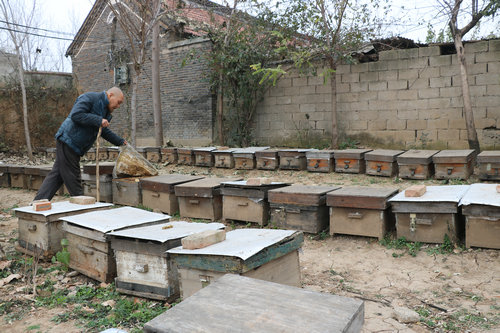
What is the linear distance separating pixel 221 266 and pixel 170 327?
0.84m

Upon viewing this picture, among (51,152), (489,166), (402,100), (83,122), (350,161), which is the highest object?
(402,100)

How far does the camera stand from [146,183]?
18.2ft

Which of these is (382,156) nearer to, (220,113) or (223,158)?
(223,158)

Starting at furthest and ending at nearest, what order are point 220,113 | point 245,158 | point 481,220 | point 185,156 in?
point 220,113 → point 185,156 → point 245,158 → point 481,220

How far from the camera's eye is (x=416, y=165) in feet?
20.6

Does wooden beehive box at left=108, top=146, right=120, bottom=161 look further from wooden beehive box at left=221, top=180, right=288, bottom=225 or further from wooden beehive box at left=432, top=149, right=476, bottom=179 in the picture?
wooden beehive box at left=432, top=149, right=476, bottom=179

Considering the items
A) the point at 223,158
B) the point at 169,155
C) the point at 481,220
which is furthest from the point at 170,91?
the point at 481,220

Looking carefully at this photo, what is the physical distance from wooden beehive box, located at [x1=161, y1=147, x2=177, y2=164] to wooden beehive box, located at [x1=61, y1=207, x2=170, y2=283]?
224 inches

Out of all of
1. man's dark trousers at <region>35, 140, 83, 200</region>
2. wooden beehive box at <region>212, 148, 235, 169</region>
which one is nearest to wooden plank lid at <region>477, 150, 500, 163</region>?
wooden beehive box at <region>212, 148, 235, 169</region>

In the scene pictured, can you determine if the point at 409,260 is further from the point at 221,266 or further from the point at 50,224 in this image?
the point at 50,224

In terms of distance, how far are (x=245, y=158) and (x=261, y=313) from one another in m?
6.49

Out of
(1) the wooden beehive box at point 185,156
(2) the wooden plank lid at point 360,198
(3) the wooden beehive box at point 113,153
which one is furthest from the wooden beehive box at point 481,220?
(3) the wooden beehive box at point 113,153

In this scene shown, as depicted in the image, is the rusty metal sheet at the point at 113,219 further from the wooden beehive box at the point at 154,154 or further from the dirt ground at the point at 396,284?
the wooden beehive box at the point at 154,154

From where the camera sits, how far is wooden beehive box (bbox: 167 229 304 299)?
89.0 inches
